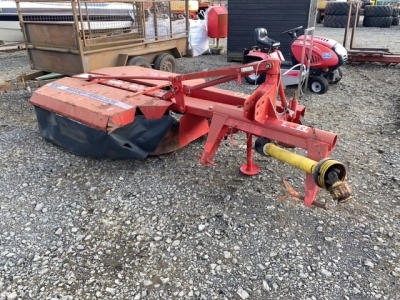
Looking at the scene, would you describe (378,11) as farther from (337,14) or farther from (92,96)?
(92,96)

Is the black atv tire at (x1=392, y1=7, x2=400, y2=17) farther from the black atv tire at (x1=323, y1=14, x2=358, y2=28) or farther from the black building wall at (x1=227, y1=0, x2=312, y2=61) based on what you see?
the black building wall at (x1=227, y1=0, x2=312, y2=61)

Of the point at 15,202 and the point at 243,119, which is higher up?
the point at 243,119

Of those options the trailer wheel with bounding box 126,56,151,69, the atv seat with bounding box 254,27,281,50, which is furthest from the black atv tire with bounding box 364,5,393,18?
the trailer wheel with bounding box 126,56,151,69

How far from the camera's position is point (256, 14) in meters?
8.30

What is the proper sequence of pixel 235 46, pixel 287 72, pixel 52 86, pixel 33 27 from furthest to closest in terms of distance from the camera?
1. pixel 235 46
2. pixel 287 72
3. pixel 33 27
4. pixel 52 86

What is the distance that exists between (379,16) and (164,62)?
13890mm

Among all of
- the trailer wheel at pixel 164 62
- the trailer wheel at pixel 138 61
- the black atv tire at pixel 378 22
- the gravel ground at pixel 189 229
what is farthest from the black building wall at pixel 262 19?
the black atv tire at pixel 378 22

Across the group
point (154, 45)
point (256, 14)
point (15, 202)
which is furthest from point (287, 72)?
point (15, 202)

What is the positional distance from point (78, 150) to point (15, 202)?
894 millimetres

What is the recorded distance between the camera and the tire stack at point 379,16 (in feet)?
53.3

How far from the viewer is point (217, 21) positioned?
9500 millimetres

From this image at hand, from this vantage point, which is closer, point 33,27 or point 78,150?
point 78,150

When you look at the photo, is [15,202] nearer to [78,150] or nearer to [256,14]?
[78,150]

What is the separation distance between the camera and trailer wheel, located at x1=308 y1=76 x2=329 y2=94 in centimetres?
605
